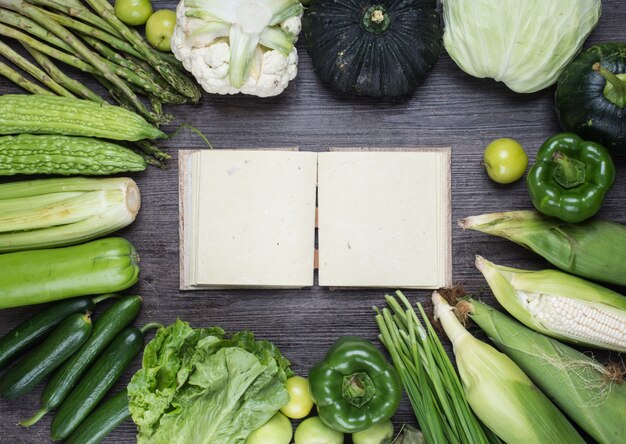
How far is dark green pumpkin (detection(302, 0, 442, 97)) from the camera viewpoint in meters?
1.66

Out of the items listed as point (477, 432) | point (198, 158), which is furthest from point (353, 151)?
point (477, 432)

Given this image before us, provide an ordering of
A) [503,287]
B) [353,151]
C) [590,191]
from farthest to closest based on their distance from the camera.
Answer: [353,151]
[503,287]
[590,191]

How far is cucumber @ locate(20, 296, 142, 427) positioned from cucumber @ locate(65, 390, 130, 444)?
104 millimetres

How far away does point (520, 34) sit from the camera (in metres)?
1.62

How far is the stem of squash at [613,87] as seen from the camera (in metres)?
1.50

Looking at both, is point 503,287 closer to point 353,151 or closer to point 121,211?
point 353,151

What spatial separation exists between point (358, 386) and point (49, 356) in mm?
855

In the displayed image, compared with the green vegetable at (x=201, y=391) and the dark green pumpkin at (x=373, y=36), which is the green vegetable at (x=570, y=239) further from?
the green vegetable at (x=201, y=391)

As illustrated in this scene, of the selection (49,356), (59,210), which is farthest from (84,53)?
(49,356)

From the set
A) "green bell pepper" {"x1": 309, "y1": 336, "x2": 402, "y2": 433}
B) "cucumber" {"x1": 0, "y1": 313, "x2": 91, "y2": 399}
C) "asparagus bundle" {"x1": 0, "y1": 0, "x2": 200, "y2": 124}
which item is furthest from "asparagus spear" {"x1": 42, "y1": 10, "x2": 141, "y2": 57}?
"green bell pepper" {"x1": 309, "y1": 336, "x2": 402, "y2": 433}

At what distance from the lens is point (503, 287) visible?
1.67m

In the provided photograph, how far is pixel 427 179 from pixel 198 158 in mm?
675

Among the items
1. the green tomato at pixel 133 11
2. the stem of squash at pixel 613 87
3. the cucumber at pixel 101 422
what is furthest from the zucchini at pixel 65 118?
the stem of squash at pixel 613 87

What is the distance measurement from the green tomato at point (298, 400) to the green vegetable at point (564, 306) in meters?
0.61
